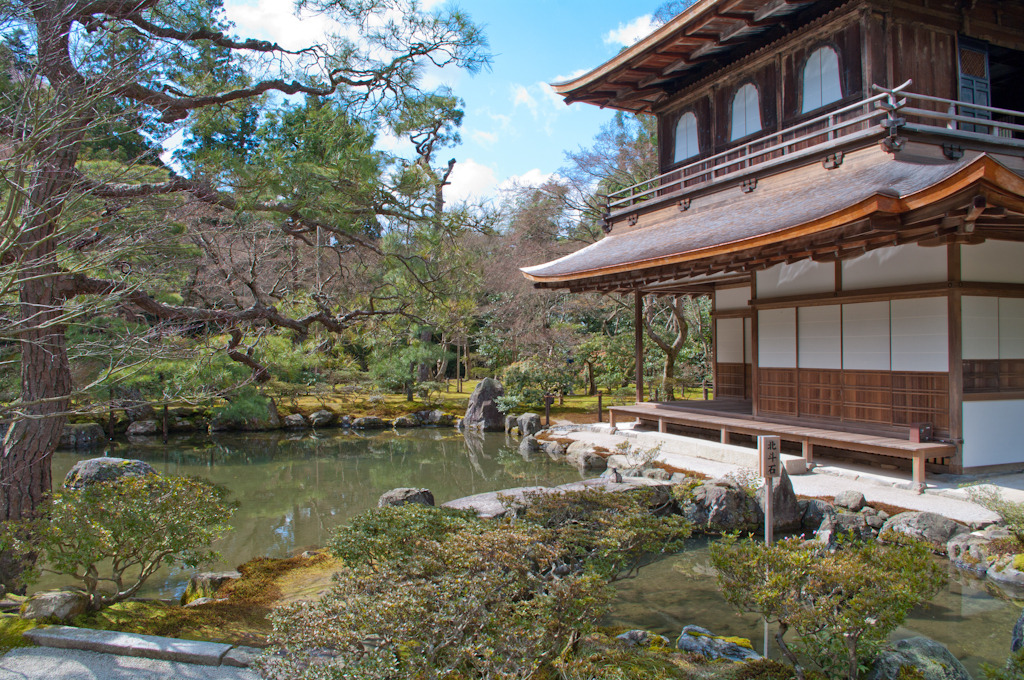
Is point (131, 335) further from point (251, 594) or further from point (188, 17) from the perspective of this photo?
point (188, 17)

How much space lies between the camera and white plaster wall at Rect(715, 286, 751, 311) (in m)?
12.1

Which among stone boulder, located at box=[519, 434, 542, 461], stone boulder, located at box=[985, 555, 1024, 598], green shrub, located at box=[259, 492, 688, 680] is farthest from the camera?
stone boulder, located at box=[519, 434, 542, 461]

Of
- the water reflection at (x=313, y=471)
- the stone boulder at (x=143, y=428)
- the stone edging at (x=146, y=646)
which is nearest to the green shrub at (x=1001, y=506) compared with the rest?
the water reflection at (x=313, y=471)

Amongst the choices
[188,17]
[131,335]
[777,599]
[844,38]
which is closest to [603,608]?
[777,599]

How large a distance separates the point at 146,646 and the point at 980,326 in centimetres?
888

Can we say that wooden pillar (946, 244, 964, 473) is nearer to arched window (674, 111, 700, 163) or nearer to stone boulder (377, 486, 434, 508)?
arched window (674, 111, 700, 163)

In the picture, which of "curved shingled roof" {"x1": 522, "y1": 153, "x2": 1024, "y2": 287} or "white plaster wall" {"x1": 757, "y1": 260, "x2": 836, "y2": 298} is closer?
"curved shingled roof" {"x1": 522, "y1": 153, "x2": 1024, "y2": 287}

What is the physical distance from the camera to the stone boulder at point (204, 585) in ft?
17.2

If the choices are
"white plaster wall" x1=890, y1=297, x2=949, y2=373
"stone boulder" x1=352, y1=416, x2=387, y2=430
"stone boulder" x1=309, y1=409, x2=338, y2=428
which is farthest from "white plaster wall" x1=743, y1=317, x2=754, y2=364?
"stone boulder" x1=309, y1=409, x2=338, y2=428

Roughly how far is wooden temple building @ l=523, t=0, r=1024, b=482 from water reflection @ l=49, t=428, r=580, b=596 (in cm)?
352

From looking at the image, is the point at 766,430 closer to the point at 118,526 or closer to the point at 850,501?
the point at 850,501

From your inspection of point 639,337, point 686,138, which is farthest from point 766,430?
point 686,138

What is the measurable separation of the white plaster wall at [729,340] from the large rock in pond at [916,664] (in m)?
9.42

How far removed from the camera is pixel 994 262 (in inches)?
302
